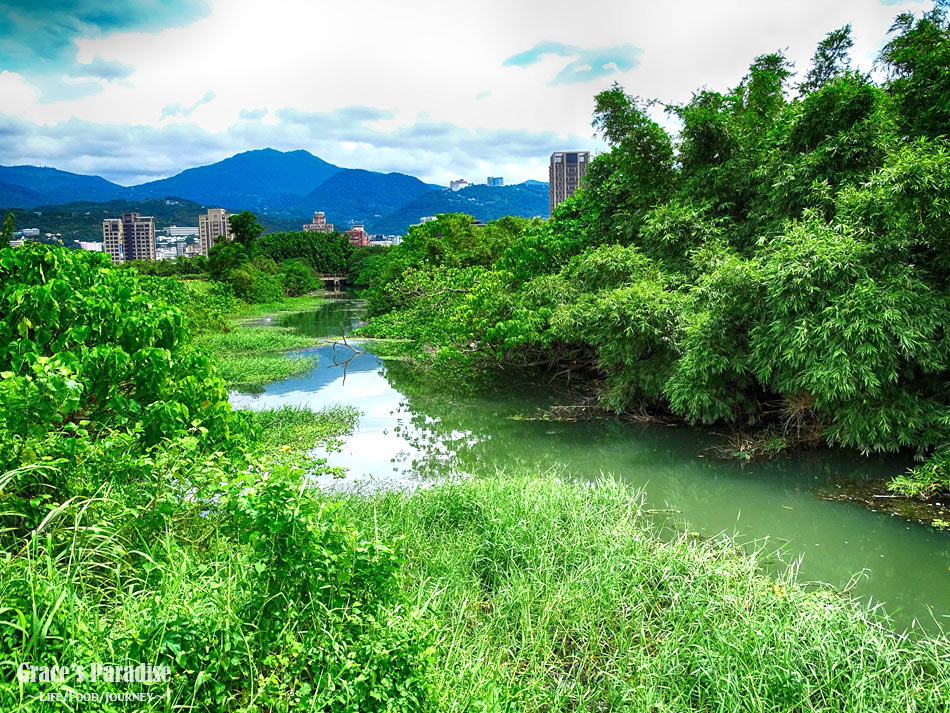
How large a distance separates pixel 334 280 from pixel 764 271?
51.6 meters

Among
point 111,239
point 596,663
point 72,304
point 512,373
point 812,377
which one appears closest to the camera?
point 596,663

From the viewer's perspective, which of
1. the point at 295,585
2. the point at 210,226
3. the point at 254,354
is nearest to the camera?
the point at 295,585

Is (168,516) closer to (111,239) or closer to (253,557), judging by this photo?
(253,557)

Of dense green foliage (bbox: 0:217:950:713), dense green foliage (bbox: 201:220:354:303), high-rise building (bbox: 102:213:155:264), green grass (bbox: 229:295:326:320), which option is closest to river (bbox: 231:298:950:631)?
dense green foliage (bbox: 0:217:950:713)

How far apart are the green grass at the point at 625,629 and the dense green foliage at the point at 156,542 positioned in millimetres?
434

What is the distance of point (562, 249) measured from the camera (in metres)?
12.5

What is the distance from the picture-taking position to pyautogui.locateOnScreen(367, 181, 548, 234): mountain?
139 meters

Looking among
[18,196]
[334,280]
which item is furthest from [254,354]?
[18,196]

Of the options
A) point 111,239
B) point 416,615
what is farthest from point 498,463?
point 111,239

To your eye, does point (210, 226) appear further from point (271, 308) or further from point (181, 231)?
point (271, 308)

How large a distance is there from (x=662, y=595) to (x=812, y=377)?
384 cm

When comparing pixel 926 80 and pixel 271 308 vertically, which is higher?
pixel 926 80

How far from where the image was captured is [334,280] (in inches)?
2207

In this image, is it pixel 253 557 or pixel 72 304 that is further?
pixel 72 304
